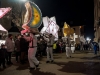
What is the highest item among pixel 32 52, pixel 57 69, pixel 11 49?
pixel 11 49

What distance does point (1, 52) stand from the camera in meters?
10.3

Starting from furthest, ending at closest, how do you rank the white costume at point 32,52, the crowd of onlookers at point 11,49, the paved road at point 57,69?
the crowd of onlookers at point 11,49 < the white costume at point 32,52 < the paved road at point 57,69

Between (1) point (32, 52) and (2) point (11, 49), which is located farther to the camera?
(2) point (11, 49)

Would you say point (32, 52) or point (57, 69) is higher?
point (32, 52)

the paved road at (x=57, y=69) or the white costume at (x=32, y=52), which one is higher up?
the white costume at (x=32, y=52)

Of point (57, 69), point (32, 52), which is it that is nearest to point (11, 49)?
point (32, 52)

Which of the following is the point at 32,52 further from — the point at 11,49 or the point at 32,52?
the point at 11,49

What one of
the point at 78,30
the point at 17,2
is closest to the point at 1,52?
the point at 17,2

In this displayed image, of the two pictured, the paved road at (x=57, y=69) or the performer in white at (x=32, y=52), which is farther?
the performer in white at (x=32, y=52)

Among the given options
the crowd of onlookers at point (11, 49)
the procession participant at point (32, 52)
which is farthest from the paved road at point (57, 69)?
the crowd of onlookers at point (11, 49)

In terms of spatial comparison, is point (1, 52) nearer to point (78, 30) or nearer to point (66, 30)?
point (66, 30)

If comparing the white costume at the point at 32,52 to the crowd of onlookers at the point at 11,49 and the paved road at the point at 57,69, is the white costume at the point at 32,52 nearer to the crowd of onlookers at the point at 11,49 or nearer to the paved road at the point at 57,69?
the paved road at the point at 57,69

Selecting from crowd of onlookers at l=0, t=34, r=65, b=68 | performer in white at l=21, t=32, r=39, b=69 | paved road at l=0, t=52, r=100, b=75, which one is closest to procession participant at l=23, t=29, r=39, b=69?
performer in white at l=21, t=32, r=39, b=69

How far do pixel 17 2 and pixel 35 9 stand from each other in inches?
659
